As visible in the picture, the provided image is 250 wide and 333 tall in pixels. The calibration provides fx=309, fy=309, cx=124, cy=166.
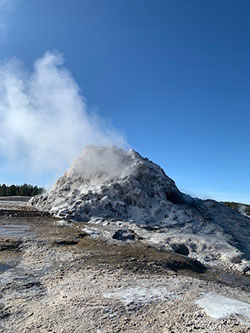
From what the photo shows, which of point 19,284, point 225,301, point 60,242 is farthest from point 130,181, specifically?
Result: point 225,301

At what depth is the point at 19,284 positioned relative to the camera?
6.86 meters

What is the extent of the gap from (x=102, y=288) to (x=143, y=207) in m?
10.5

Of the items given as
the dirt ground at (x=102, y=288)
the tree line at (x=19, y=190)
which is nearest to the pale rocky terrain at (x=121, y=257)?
the dirt ground at (x=102, y=288)

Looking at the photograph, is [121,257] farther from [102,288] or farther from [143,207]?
[143,207]

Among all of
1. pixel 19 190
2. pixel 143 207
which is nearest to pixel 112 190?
pixel 143 207

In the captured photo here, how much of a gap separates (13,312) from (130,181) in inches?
495

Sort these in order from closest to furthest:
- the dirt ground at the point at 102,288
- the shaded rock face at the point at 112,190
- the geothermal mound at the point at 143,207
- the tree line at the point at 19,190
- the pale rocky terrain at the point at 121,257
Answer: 1. the dirt ground at the point at 102,288
2. the pale rocky terrain at the point at 121,257
3. the geothermal mound at the point at 143,207
4. the shaded rock face at the point at 112,190
5. the tree line at the point at 19,190

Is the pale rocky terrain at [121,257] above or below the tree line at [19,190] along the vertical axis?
below

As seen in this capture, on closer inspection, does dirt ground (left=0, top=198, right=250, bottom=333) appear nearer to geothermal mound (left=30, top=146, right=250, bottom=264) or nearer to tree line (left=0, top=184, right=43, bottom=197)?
geothermal mound (left=30, top=146, right=250, bottom=264)

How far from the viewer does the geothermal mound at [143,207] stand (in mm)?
12462

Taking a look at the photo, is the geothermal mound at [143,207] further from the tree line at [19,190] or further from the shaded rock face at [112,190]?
the tree line at [19,190]

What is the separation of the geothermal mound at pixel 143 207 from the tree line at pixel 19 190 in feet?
57.2

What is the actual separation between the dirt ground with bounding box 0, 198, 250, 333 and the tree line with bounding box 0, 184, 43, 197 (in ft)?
92.2

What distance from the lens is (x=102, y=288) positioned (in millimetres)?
6328
